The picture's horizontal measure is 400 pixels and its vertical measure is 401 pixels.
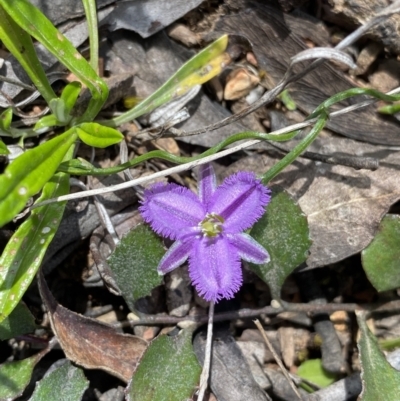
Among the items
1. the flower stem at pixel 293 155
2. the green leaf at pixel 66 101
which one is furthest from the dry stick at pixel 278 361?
the green leaf at pixel 66 101

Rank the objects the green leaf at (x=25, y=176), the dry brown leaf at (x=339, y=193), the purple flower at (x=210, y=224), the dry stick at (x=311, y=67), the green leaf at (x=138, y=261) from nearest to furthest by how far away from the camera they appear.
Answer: the green leaf at (x=25, y=176), the dry stick at (x=311, y=67), the purple flower at (x=210, y=224), the green leaf at (x=138, y=261), the dry brown leaf at (x=339, y=193)

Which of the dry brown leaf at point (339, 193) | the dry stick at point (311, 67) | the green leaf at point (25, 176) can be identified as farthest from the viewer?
the dry brown leaf at point (339, 193)

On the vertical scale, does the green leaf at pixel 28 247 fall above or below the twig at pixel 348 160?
above

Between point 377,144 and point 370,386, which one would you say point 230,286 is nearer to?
point 370,386

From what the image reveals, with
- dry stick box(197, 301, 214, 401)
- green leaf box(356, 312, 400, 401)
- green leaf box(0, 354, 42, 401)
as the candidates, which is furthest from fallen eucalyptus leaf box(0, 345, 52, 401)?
green leaf box(356, 312, 400, 401)

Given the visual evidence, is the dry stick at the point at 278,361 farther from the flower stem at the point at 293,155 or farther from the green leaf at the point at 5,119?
the green leaf at the point at 5,119

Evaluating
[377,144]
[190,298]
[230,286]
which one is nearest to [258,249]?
[230,286]
